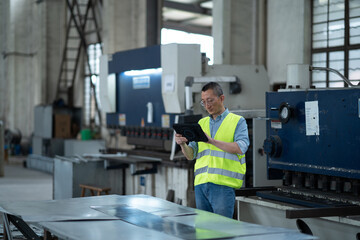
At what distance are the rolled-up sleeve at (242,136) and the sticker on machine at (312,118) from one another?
1.20ft

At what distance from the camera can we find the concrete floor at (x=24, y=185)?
26.6 feet

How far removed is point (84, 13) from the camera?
43.5 feet

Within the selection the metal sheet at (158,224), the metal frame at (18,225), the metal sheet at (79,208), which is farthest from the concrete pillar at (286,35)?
the metal frame at (18,225)

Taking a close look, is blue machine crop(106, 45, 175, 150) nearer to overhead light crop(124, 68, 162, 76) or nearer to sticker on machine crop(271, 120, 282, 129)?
overhead light crop(124, 68, 162, 76)

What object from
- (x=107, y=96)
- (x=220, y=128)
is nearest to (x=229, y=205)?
(x=220, y=128)

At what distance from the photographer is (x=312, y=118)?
10.4ft

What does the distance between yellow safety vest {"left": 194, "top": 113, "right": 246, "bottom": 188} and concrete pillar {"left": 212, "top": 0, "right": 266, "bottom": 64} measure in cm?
464

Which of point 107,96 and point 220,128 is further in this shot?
point 107,96

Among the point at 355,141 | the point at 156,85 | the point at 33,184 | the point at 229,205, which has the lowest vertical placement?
the point at 33,184

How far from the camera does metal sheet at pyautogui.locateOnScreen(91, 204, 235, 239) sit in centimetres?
241

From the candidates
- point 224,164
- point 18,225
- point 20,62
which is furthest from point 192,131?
point 20,62

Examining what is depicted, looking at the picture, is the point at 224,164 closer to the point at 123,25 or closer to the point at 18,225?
the point at 18,225

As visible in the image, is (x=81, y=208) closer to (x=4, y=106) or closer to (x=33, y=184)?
(x=33, y=184)

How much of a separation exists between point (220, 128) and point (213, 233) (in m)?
1.01
